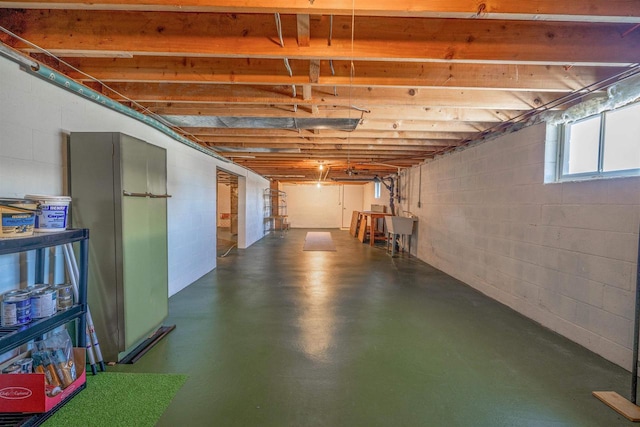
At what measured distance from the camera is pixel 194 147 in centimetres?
419

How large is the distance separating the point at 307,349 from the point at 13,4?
286cm

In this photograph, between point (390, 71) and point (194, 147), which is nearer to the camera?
point (390, 71)

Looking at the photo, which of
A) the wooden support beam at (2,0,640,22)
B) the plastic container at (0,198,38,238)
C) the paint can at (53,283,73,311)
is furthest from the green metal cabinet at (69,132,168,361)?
the wooden support beam at (2,0,640,22)

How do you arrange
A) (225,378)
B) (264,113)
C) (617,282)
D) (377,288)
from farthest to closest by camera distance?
(377,288) < (264,113) < (617,282) < (225,378)

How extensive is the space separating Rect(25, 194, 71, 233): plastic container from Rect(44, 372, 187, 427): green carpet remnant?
3.47 feet

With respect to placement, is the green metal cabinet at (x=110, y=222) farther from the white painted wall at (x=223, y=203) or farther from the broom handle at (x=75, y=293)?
the white painted wall at (x=223, y=203)

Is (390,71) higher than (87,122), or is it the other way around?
(390,71)

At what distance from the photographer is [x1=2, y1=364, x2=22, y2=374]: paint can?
1549 millimetres

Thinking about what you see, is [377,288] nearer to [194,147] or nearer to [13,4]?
[194,147]

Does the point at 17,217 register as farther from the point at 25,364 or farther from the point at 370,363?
the point at 370,363

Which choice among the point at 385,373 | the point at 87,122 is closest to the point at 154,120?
the point at 87,122

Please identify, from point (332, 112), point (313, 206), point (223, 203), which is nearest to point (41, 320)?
point (332, 112)

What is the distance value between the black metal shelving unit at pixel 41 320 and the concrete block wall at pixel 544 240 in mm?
3893

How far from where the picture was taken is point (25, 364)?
1613 millimetres
